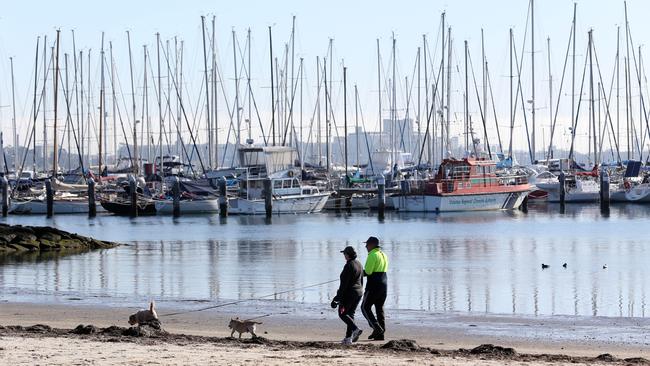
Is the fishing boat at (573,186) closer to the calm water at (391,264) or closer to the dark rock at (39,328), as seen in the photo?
the calm water at (391,264)

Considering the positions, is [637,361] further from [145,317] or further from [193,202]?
[193,202]

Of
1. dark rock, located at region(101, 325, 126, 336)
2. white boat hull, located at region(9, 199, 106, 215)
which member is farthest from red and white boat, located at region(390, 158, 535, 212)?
dark rock, located at region(101, 325, 126, 336)

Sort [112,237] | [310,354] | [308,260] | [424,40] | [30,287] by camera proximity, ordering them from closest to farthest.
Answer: [310,354], [30,287], [308,260], [112,237], [424,40]

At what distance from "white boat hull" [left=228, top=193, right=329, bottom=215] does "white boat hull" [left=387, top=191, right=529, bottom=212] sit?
16.6 ft

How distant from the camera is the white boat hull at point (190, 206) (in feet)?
253

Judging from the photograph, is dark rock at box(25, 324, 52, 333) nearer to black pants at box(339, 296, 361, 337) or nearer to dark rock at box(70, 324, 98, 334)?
dark rock at box(70, 324, 98, 334)

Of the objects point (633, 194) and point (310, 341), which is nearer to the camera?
point (310, 341)

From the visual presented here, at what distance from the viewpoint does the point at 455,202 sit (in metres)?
73.7

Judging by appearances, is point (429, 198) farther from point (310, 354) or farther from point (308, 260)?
point (310, 354)

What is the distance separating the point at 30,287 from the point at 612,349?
15.8 m

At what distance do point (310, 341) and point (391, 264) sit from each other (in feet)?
65.1

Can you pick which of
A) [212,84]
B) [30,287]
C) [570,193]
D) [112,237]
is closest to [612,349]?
[30,287]

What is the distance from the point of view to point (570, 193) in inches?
3477

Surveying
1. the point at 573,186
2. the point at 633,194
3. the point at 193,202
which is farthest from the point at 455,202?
the point at 633,194
